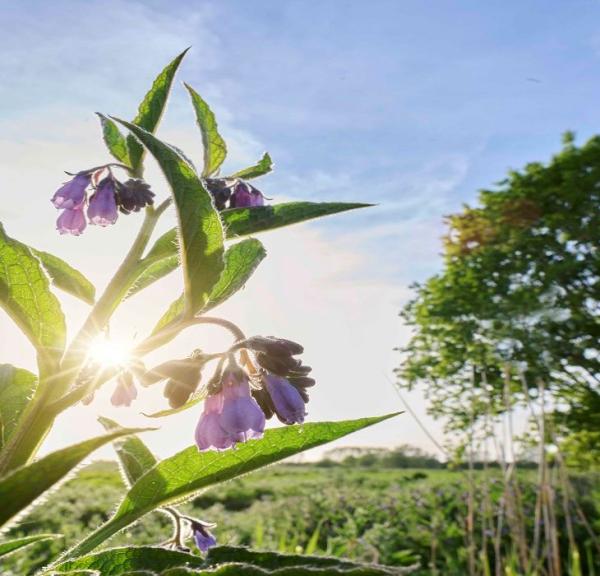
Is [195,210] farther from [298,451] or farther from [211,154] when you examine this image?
[211,154]

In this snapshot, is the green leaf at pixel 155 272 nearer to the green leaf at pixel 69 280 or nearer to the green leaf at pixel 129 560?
the green leaf at pixel 69 280

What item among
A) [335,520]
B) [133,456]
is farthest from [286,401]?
[335,520]

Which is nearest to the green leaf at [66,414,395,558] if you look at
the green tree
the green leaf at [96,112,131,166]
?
the green leaf at [96,112,131,166]

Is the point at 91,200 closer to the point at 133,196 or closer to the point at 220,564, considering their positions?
the point at 133,196

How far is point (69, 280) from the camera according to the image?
52.7 inches

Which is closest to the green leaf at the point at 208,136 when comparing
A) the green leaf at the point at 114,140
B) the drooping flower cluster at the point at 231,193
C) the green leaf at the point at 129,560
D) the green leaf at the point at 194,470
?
the drooping flower cluster at the point at 231,193

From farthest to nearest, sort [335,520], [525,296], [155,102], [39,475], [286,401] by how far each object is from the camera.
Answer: [525,296], [335,520], [155,102], [286,401], [39,475]

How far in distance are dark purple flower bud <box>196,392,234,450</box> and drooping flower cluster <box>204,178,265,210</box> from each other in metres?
0.42

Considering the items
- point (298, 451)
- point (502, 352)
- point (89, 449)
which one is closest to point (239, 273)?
point (298, 451)

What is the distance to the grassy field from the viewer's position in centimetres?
912

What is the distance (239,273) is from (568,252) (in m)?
21.4

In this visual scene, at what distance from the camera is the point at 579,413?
20906 mm

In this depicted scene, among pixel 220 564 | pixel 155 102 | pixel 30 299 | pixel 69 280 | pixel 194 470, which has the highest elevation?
pixel 155 102

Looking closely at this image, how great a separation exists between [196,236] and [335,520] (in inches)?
452
